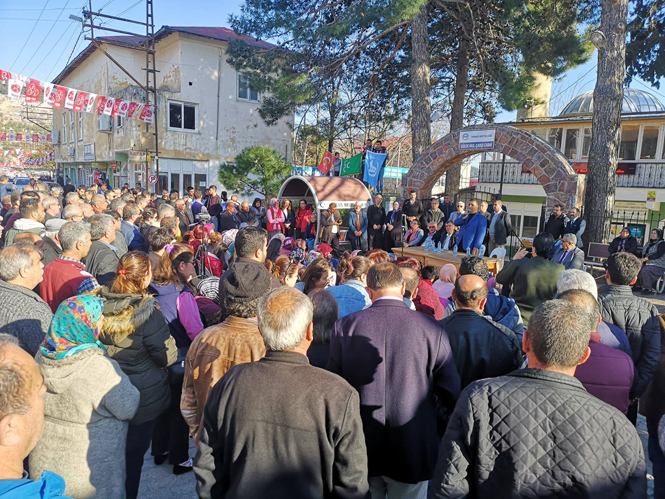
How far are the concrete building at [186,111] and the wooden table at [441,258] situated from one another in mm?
14940

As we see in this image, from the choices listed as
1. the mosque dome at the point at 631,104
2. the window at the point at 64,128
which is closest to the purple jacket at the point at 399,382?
the mosque dome at the point at 631,104

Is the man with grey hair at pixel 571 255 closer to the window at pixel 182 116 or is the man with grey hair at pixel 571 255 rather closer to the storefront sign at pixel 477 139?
the storefront sign at pixel 477 139

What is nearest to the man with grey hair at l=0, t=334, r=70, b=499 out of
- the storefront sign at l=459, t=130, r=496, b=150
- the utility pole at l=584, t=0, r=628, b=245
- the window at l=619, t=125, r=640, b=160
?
the storefront sign at l=459, t=130, r=496, b=150

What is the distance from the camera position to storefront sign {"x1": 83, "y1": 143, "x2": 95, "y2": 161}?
28.2 m

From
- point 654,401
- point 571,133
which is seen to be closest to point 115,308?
point 654,401

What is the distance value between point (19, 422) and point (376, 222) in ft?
33.9

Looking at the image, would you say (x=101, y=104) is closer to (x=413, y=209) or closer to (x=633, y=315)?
(x=413, y=209)

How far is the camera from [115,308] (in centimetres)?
274

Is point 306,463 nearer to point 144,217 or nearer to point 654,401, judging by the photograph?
point 654,401

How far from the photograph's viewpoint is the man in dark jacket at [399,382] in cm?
240

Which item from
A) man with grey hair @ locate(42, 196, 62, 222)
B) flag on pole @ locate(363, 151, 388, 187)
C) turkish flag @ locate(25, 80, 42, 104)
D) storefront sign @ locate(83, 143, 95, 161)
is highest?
turkish flag @ locate(25, 80, 42, 104)

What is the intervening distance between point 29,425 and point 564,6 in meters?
15.6

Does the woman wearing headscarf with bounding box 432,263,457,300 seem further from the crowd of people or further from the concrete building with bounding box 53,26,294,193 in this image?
the concrete building with bounding box 53,26,294,193

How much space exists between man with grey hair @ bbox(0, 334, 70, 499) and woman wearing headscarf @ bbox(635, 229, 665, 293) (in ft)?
37.3
